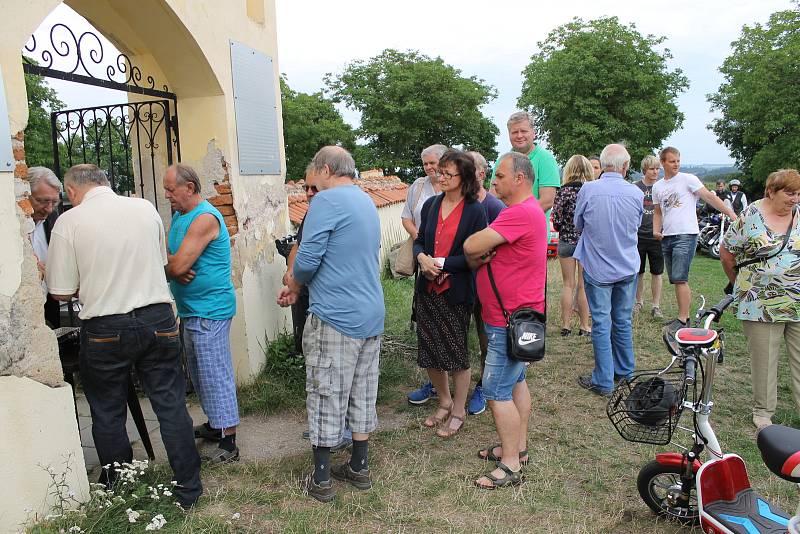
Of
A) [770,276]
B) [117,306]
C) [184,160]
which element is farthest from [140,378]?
[770,276]

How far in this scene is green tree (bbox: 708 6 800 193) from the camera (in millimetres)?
24859

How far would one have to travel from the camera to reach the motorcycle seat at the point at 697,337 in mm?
2484

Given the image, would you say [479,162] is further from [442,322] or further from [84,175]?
[84,175]

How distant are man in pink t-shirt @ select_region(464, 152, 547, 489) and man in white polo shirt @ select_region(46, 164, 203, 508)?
164cm

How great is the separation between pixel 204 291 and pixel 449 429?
187 cm

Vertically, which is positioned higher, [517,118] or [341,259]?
[517,118]

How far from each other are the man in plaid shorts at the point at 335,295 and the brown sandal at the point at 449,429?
34.0 inches

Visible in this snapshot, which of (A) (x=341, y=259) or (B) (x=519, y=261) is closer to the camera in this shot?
(A) (x=341, y=259)

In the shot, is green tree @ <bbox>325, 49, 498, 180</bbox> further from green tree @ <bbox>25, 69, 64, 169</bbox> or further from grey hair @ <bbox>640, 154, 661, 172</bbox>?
grey hair @ <bbox>640, 154, 661, 172</bbox>

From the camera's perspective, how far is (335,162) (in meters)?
3.20

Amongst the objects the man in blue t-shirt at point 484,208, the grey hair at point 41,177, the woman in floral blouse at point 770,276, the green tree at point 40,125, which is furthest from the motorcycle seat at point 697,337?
the green tree at point 40,125

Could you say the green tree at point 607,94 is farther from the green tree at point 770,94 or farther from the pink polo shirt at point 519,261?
the pink polo shirt at point 519,261

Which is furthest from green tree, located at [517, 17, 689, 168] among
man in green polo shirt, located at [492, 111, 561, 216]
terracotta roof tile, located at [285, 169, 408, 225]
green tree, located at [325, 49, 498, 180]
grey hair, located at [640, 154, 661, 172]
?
man in green polo shirt, located at [492, 111, 561, 216]

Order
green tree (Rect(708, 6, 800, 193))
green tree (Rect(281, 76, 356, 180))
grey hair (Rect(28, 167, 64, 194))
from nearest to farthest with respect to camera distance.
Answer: grey hair (Rect(28, 167, 64, 194)) < green tree (Rect(708, 6, 800, 193)) < green tree (Rect(281, 76, 356, 180))
